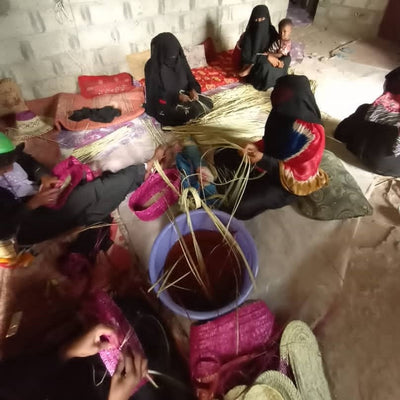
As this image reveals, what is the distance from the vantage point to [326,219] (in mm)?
1802

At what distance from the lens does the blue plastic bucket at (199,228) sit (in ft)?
4.05

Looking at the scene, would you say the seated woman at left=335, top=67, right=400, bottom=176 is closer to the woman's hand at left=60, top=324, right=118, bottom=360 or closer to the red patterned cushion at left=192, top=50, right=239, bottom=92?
the red patterned cushion at left=192, top=50, right=239, bottom=92

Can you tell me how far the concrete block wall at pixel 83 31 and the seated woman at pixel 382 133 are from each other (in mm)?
1861

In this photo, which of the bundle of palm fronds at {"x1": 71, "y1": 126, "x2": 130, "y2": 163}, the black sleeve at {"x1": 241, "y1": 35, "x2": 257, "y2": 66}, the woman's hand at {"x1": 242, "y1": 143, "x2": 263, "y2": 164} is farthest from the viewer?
the black sleeve at {"x1": 241, "y1": 35, "x2": 257, "y2": 66}

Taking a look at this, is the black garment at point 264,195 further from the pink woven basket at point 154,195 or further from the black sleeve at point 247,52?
the black sleeve at point 247,52

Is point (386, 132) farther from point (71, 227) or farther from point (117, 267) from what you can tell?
point (71, 227)

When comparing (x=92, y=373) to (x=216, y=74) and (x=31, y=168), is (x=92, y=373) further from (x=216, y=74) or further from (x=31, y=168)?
(x=216, y=74)

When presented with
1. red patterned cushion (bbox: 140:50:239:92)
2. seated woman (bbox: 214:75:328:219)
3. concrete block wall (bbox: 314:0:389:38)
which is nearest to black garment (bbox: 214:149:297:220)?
seated woman (bbox: 214:75:328:219)

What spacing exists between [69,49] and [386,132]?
8.44 ft

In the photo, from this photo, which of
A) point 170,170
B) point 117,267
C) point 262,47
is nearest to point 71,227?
point 117,267

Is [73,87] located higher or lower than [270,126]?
lower

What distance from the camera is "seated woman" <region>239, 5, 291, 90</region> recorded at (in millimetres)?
2760

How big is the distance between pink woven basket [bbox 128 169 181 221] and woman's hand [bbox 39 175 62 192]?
42 cm

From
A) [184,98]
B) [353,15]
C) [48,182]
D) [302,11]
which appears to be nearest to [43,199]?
[48,182]
